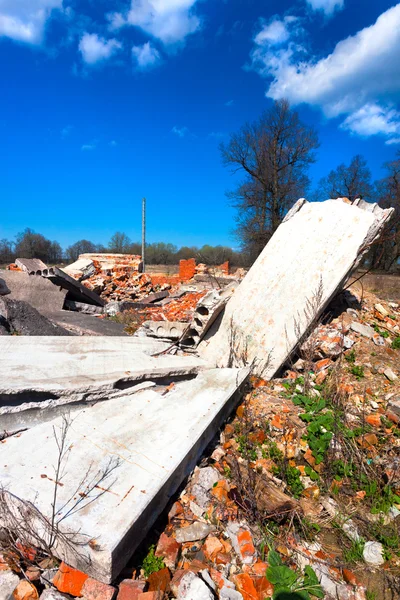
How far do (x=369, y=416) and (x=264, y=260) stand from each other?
2.35m

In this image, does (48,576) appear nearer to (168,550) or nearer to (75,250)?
(168,550)

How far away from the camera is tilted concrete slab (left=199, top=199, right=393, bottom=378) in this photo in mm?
3818

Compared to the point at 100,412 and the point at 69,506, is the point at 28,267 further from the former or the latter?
the point at 69,506

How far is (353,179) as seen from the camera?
23719 millimetres

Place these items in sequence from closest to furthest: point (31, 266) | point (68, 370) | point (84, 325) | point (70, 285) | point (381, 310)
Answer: point (68, 370) → point (381, 310) → point (84, 325) → point (70, 285) → point (31, 266)

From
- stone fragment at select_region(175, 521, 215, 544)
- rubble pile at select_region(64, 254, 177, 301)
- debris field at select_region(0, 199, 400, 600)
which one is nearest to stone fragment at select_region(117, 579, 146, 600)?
debris field at select_region(0, 199, 400, 600)

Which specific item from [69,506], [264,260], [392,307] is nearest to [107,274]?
[264,260]

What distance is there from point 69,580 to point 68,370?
5.53 feet

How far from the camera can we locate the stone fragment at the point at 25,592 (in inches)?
56.9

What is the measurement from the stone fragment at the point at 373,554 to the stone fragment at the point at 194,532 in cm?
87

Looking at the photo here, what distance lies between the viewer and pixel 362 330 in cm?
436

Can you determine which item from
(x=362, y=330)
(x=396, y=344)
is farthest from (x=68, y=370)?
(x=396, y=344)

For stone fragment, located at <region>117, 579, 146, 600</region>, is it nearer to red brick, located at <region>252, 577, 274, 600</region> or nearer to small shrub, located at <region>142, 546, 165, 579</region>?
small shrub, located at <region>142, 546, 165, 579</region>

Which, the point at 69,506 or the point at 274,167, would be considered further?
the point at 274,167
